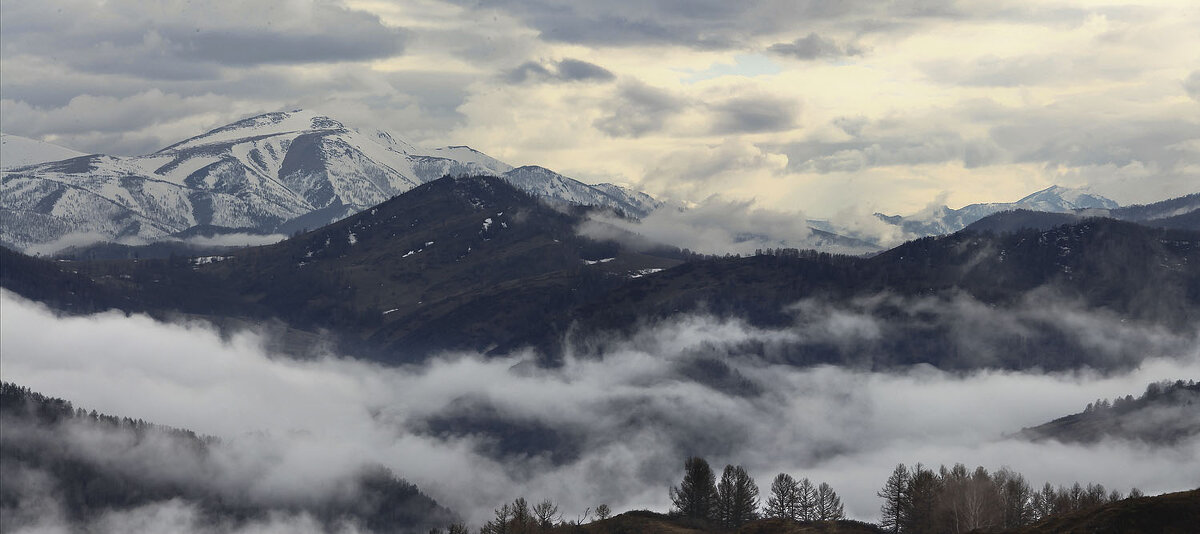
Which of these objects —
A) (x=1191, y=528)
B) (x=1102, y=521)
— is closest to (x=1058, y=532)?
(x=1102, y=521)

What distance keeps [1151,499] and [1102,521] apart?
9120 millimetres

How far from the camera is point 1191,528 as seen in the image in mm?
184250

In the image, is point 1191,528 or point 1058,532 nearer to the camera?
point 1191,528

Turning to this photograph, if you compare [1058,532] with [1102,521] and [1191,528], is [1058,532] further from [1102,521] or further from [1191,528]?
[1191,528]

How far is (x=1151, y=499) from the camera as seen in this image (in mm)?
193875

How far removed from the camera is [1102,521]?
19238 cm

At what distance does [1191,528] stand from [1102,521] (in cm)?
1298

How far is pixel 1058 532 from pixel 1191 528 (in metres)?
21.3

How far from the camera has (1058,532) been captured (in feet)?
654

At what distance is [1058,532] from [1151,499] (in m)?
15.3
